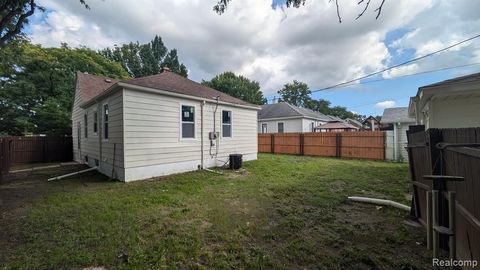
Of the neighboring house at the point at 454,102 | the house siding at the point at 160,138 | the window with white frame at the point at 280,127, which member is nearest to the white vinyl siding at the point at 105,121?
the house siding at the point at 160,138

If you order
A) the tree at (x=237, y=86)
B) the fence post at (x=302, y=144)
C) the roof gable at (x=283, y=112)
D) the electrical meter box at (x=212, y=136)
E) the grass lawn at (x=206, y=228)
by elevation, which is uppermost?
the tree at (x=237, y=86)

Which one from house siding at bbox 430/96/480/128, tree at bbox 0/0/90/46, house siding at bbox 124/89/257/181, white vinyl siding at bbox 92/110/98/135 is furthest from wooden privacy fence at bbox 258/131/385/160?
tree at bbox 0/0/90/46

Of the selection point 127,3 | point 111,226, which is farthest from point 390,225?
point 127,3

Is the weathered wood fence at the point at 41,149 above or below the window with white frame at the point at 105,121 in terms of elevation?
below

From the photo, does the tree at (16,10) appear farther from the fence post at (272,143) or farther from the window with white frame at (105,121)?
the fence post at (272,143)

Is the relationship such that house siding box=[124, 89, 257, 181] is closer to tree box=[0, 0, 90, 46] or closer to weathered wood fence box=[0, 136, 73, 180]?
tree box=[0, 0, 90, 46]

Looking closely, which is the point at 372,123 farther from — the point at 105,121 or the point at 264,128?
the point at 105,121

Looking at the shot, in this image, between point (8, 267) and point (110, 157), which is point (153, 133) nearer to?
point (110, 157)

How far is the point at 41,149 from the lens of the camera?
13516 millimetres

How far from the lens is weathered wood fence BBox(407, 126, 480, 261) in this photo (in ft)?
5.95

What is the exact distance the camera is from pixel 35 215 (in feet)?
14.0

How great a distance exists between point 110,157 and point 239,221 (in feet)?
20.6

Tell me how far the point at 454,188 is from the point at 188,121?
7996 millimetres

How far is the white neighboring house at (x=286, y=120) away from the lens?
889 inches
